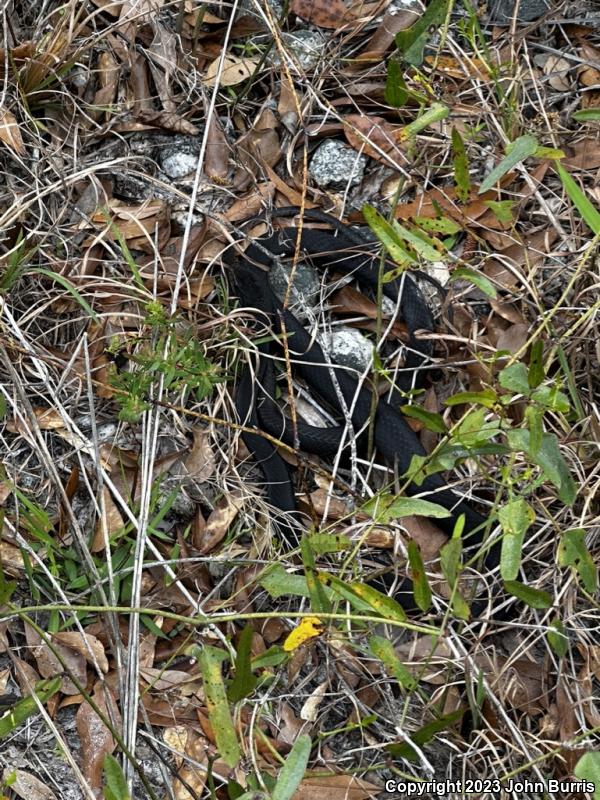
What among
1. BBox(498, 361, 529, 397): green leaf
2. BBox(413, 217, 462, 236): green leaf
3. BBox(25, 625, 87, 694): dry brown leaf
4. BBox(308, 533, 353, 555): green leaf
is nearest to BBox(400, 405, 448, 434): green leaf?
BBox(498, 361, 529, 397): green leaf

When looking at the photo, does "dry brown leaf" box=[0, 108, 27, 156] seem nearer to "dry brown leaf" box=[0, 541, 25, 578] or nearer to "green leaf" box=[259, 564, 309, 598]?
"dry brown leaf" box=[0, 541, 25, 578]

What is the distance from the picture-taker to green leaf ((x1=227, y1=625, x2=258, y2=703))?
1.65 m

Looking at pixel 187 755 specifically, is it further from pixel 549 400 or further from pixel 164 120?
pixel 164 120

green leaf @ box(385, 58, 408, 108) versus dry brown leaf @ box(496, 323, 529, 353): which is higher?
green leaf @ box(385, 58, 408, 108)

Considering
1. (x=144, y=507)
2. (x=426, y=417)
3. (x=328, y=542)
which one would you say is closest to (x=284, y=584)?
(x=328, y=542)

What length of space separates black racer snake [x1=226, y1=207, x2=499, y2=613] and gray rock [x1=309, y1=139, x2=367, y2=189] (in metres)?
0.14

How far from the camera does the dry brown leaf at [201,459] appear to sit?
8.86ft

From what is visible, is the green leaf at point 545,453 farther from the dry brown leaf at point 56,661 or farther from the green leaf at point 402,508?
the dry brown leaf at point 56,661

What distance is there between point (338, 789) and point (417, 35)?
1.84 metres

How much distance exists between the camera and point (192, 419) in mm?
2775

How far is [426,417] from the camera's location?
1999 millimetres

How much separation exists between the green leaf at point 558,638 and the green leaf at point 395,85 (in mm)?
1370

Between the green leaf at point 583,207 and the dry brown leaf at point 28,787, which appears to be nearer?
the green leaf at point 583,207

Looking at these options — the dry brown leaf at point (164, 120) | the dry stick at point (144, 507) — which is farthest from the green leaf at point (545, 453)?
the dry brown leaf at point (164, 120)
